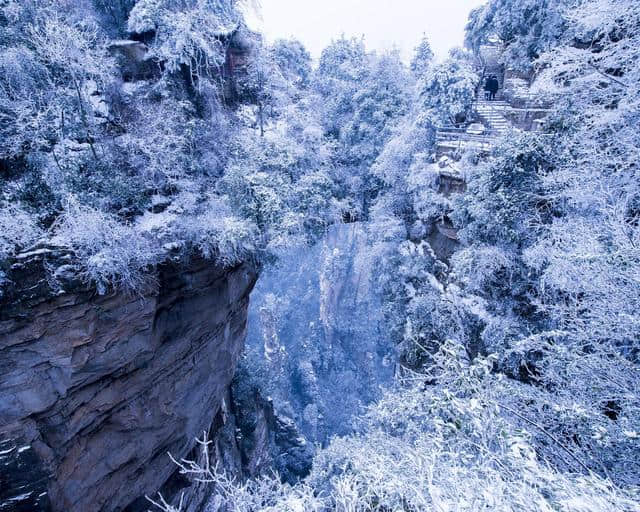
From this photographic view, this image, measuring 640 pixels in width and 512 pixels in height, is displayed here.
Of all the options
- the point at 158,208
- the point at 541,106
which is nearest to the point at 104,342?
the point at 158,208

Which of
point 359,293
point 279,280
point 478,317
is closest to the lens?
point 478,317

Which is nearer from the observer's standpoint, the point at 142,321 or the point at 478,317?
the point at 142,321

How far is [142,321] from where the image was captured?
19.9 ft

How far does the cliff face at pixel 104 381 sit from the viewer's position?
4.86 metres

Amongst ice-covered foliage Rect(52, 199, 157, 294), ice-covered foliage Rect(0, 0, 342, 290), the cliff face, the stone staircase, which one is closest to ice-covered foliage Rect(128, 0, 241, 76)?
ice-covered foliage Rect(0, 0, 342, 290)

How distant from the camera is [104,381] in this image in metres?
5.94

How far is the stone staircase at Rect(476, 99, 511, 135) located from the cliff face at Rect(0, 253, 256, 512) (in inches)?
399

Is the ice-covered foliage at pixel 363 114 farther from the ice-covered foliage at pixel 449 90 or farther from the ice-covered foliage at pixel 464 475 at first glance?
the ice-covered foliage at pixel 464 475

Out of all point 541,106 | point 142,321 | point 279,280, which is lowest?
point 279,280

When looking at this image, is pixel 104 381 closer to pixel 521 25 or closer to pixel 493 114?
pixel 493 114

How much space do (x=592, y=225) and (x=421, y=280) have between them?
17.2 ft

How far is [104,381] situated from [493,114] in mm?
14331

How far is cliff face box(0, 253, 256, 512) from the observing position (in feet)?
15.9

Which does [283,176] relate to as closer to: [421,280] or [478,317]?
[421,280]
